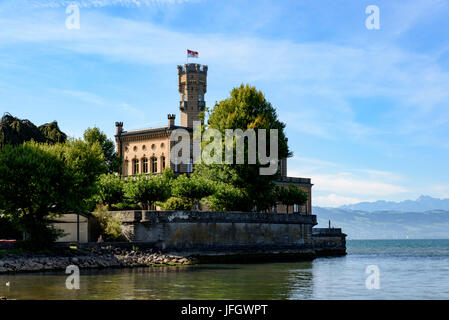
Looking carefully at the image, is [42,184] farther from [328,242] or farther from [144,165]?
[144,165]

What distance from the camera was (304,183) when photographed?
3748 inches

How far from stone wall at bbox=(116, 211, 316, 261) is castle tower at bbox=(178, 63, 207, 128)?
150 feet

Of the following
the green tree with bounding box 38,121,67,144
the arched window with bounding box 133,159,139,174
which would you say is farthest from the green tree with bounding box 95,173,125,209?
the arched window with bounding box 133,159,139,174

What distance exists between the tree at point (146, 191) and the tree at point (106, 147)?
75.0 ft

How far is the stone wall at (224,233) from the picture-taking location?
4966 centimetres

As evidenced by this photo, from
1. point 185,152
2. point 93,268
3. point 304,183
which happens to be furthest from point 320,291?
point 304,183

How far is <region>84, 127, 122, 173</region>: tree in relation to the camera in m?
78.8

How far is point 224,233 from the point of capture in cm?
5375

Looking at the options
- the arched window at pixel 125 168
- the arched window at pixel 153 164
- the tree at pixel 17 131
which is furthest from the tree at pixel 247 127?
the arched window at pixel 125 168

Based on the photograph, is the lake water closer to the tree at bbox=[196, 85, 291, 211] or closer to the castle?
the tree at bbox=[196, 85, 291, 211]

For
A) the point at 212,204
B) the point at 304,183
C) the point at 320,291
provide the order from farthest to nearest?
1. the point at 304,183
2. the point at 212,204
3. the point at 320,291

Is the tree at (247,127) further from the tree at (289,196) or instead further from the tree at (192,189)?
the tree at (289,196)
